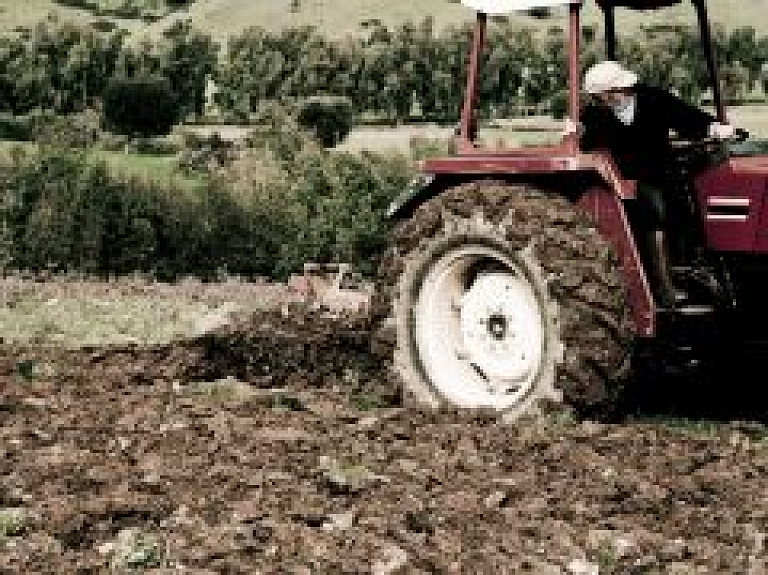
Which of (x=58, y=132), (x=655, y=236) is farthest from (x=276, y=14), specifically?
(x=655, y=236)

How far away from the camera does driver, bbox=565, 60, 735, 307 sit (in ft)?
21.9

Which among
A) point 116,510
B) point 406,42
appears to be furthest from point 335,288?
point 406,42

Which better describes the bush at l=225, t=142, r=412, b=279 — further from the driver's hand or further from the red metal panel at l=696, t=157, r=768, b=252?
the red metal panel at l=696, t=157, r=768, b=252

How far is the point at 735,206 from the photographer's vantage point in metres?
6.65

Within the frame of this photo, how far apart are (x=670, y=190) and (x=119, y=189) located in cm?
1293

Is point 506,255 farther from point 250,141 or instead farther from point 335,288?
point 250,141

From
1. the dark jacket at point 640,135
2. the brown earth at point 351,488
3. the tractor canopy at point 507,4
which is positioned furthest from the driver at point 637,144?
the brown earth at point 351,488

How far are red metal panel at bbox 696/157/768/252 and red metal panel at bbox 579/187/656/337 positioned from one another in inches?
16.5

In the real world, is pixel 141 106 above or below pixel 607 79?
below

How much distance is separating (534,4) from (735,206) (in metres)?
1.35

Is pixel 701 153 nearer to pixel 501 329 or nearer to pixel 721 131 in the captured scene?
pixel 721 131

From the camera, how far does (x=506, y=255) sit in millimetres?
6914

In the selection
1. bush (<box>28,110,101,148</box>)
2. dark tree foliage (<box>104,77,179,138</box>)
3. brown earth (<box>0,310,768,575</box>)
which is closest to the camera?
brown earth (<box>0,310,768,575</box>)

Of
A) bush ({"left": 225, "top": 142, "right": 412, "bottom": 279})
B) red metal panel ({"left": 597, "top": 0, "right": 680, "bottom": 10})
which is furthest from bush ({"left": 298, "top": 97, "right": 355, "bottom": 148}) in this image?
red metal panel ({"left": 597, "top": 0, "right": 680, "bottom": 10})
